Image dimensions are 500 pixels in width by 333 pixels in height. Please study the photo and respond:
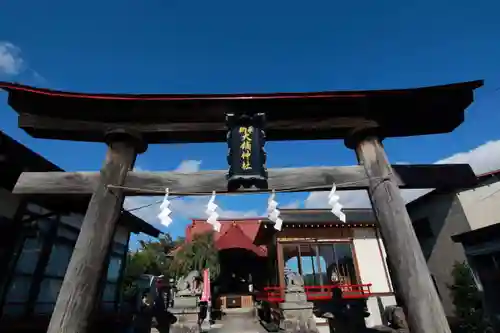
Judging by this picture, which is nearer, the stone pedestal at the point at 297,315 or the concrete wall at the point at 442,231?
the stone pedestal at the point at 297,315

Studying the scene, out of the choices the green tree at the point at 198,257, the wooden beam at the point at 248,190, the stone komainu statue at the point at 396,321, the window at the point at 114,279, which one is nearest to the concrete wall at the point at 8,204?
the wooden beam at the point at 248,190

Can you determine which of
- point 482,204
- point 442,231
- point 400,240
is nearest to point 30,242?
point 400,240

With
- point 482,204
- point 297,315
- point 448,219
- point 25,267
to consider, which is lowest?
point 297,315

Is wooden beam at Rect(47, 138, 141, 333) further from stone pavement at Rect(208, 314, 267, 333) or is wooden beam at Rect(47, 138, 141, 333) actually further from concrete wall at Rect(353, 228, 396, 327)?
concrete wall at Rect(353, 228, 396, 327)

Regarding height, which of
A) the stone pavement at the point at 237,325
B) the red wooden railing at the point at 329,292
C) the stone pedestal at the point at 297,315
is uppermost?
the red wooden railing at the point at 329,292

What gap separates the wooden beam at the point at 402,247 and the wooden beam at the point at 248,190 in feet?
0.80

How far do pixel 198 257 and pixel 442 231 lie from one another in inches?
613

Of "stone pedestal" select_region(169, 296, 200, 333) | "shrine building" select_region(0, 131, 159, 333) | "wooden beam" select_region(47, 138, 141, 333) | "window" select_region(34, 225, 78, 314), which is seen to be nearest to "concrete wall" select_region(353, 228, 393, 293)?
"stone pedestal" select_region(169, 296, 200, 333)

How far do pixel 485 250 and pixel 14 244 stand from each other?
12852 millimetres

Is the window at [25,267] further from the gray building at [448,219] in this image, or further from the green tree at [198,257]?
the green tree at [198,257]

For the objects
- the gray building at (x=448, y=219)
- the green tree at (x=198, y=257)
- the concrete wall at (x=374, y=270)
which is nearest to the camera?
the gray building at (x=448, y=219)

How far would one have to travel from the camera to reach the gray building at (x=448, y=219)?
973 cm

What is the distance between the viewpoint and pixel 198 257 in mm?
20188

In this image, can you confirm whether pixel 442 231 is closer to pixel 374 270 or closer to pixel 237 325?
pixel 374 270
